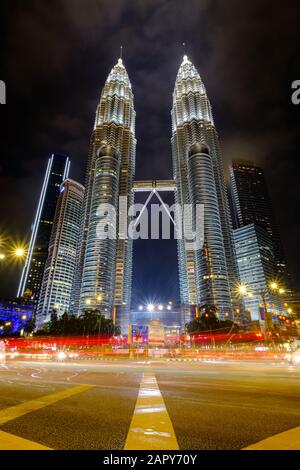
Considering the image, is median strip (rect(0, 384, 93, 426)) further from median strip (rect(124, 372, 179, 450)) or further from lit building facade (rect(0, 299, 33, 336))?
lit building facade (rect(0, 299, 33, 336))

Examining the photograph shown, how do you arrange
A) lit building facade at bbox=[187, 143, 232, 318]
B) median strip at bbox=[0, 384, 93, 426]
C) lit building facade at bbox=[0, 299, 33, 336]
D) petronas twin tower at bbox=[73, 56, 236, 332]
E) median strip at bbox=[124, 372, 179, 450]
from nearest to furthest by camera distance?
median strip at bbox=[124, 372, 179, 450]
median strip at bbox=[0, 384, 93, 426]
lit building facade at bbox=[187, 143, 232, 318]
petronas twin tower at bbox=[73, 56, 236, 332]
lit building facade at bbox=[0, 299, 33, 336]

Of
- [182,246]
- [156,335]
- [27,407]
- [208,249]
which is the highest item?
[182,246]

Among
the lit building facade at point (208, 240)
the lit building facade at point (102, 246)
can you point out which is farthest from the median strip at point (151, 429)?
the lit building facade at point (102, 246)

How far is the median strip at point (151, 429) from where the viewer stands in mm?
3055

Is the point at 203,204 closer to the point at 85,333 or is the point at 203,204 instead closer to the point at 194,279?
the point at 194,279

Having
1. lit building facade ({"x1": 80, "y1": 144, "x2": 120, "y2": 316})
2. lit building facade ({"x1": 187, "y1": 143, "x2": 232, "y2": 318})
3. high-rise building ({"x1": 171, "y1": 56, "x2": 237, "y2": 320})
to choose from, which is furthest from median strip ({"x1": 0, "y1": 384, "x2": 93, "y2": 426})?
lit building facade ({"x1": 80, "y1": 144, "x2": 120, "y2": 316})

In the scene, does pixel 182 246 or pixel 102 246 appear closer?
pixel 102 246

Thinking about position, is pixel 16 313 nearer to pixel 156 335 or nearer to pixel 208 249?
pixel 208 249

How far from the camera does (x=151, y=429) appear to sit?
367 cm

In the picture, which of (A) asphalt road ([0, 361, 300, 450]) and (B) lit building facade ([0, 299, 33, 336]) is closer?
(A) asphalt road ([0, 361, 300, 450])

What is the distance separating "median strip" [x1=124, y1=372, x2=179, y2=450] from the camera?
10.0ft

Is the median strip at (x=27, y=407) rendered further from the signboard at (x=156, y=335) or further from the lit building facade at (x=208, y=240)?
the lit building facade at (x=208, y=240)

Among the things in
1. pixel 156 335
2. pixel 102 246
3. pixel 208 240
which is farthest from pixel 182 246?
pixel 156 335

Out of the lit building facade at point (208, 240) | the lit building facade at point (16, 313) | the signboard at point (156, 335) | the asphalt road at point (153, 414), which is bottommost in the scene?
the asphalt road at point (153, 414)
